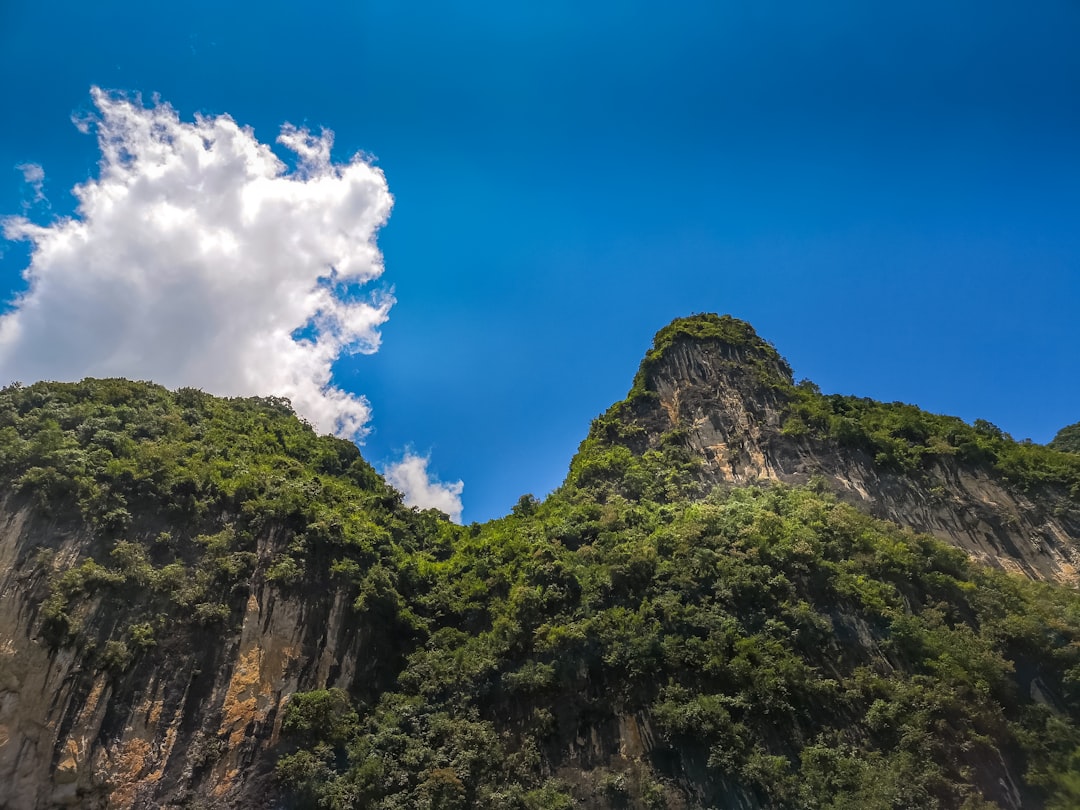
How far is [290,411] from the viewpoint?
39594mm

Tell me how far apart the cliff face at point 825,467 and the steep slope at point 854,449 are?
0.19 ft

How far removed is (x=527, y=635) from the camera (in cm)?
2458

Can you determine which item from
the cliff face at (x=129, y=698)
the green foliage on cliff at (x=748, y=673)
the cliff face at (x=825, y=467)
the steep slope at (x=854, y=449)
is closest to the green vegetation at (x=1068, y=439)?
the steep slope at (x=854, y=449)

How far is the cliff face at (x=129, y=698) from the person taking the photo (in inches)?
733

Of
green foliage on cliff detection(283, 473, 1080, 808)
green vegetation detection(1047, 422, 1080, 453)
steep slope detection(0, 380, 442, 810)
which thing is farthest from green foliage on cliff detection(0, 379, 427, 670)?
green vegetation detection(1047, 422, 1080, 453)

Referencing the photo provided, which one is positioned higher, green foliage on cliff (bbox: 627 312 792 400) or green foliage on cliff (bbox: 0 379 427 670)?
green foliage on cliff (bbox: 627 312 792 400)

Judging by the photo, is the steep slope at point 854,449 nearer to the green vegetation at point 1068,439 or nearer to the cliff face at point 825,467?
the cliff face at point 825,467

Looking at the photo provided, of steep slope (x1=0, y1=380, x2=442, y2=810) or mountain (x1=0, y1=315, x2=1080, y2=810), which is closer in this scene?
mountain (x1=0, y1=315, x2=1080, y2=810)

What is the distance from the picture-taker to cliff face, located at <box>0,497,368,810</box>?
1861 cm

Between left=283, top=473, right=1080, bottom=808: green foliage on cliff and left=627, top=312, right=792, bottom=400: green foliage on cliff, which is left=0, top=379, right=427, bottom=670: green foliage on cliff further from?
left=627, top=312, right=792, bottom=400: green foliage on cliff

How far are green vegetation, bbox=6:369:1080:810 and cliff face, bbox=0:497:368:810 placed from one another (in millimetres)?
395

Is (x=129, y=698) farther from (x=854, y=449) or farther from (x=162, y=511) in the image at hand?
(x=854, y=449)

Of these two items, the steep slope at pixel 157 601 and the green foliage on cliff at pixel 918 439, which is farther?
the green foliage on cliff at pixel 918 439

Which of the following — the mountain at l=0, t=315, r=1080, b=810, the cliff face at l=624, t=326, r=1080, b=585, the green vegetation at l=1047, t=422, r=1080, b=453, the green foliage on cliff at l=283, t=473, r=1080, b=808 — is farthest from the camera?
the green vegetation at l=1047, t=422, r=1080, b=453
